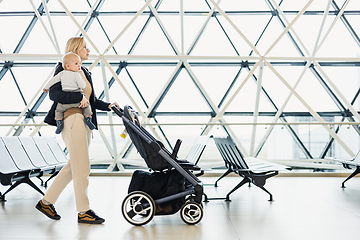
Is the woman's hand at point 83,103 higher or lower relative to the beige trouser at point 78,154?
higher

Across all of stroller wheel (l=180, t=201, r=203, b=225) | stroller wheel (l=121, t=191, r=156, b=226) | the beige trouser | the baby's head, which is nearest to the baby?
the baby's head

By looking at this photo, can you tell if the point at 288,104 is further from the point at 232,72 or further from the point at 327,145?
the point at 327,145

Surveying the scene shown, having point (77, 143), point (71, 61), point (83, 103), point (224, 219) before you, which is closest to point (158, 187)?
point (224, 219)

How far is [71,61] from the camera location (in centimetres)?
344

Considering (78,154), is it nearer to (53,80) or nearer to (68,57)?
(53,80)

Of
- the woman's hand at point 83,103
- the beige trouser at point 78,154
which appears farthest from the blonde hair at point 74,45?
the beige trouser at point 78,154

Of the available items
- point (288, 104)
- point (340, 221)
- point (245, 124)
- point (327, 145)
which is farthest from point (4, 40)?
point (340, 221)

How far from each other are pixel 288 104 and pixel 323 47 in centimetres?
249

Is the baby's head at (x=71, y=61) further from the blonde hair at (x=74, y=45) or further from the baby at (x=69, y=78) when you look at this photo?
the blonde hair at (x=74, y=45)

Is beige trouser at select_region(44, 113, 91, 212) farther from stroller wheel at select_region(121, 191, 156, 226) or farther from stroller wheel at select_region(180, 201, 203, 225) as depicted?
stroller wheel at select_region(180, 201, 203, 225)

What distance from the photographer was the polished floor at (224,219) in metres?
3.11

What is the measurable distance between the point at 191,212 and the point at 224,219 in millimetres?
415

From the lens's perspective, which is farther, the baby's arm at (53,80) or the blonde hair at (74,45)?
the blonde hair at (74,45)

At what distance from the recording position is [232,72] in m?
12.1
